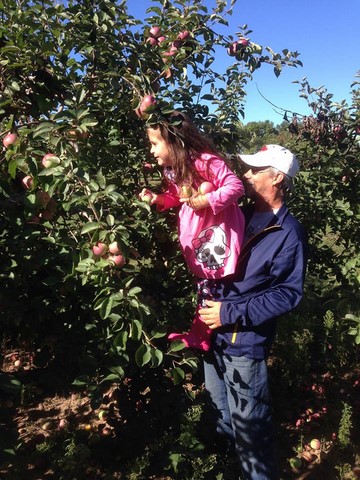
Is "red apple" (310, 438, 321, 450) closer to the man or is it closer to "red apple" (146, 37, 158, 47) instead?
the man

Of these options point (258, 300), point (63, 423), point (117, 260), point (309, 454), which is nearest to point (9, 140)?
point (117, 260)

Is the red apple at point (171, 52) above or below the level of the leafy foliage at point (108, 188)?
above

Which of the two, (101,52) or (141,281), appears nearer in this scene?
(101,52)

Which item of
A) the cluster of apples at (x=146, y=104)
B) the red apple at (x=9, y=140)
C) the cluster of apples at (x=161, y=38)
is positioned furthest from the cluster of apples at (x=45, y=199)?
the cluster of apples at (x=161, y=38)

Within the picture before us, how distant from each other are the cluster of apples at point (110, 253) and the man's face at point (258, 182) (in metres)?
0.65

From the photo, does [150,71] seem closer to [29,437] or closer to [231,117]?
[231,117]

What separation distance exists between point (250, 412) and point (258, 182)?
892 mm

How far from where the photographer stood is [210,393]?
186 cm

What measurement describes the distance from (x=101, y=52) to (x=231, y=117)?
3.22ft

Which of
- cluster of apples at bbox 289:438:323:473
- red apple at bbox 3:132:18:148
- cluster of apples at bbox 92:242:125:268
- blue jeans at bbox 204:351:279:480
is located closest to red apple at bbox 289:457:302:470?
cluster of apples at bbox 289:438:323:473

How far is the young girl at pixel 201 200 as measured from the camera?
1.42m

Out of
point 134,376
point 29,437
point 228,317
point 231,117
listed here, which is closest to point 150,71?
point 231,117

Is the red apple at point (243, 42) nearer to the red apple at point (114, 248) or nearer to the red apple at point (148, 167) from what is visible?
the red apple at point (148, 167)

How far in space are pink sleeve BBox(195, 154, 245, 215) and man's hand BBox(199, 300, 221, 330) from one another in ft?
1.19
